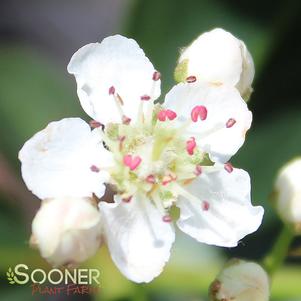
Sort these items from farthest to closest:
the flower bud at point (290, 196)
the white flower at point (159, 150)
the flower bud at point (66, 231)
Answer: the flower bud at point (290, 196) → the white flower at point (159, 150) → the flower bud at point (66, 231)

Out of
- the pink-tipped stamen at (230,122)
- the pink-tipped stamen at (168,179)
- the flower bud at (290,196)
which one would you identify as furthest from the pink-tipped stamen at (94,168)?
the flower bud at (290,196)

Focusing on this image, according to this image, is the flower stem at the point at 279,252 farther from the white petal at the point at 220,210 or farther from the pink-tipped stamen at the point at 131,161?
the pink-tipped stamen at the point at 131,161

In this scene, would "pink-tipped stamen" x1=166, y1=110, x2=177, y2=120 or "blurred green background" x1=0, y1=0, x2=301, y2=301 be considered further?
"blurred green background" x1=0, y1=0, x2=301, y2=301

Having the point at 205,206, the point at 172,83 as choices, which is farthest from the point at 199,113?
the point at 172,83

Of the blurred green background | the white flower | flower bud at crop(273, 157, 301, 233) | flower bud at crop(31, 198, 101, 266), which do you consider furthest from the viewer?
the blurred green background

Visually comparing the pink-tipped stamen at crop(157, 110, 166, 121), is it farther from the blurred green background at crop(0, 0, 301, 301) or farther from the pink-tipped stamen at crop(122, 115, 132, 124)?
the blurred green background at crop(0, 0, 301, 301)

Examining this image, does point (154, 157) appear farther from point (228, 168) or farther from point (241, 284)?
point (241, 284)

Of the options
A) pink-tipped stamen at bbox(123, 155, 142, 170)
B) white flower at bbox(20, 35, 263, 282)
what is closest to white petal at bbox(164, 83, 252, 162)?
white flower at bbox(20, 35, 263, 282)
